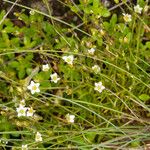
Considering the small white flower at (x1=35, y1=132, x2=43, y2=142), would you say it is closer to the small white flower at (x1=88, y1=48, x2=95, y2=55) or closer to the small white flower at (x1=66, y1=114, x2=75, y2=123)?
the small white flower at (x1=66, y1=114, x2=75, y2=123)

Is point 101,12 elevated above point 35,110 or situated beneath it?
elevated above

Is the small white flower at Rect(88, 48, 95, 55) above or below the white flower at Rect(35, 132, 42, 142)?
above

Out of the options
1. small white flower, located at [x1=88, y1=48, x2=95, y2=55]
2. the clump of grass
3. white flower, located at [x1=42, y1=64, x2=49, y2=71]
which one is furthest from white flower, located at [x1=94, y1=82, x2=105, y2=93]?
white flower, located at [x1=42, y1=64, x2=49, y2=71]

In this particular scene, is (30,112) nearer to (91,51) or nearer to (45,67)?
(45,67)

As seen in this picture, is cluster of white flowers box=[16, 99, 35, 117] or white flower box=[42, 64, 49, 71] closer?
cluster of white flowers box=[16, 99, 35, 117]

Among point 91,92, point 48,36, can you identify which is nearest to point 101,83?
point 91,92

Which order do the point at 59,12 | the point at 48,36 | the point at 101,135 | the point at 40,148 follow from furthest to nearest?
the point at 59,12, the point at 48,36, the point at 101,135, the point at 40,148

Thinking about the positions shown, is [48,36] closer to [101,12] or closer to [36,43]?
Result: [36,43]

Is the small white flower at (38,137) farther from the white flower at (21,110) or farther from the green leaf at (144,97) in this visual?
the green leaf at (144,97)

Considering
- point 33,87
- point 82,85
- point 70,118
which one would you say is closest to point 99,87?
point 82,85
